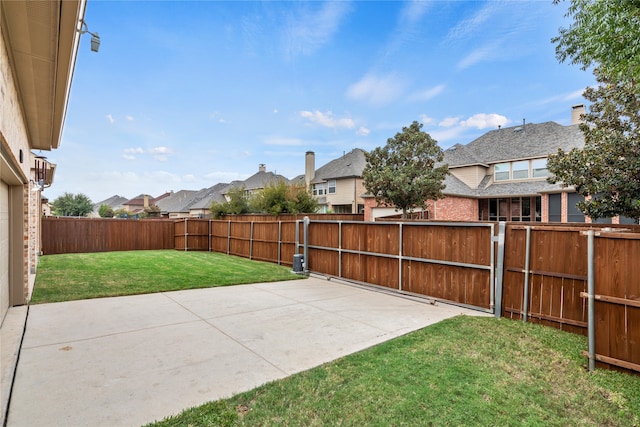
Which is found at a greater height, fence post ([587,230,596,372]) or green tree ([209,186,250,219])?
green tree ([209,186,250,219])

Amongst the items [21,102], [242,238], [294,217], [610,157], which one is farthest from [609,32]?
[294,217]

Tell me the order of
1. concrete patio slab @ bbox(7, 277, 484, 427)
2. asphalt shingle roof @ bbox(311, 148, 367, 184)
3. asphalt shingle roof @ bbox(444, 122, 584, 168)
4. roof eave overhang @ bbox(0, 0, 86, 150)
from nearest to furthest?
1. concrete patio slab @ bbox(7, 277, 484, 427)
2. roof eave overhang @ bbox(0, 0, 86, 150)
3. asphalt shingle roof @ bbox(444, 122, 584, 168)
4. asphalt shingle roof @ bbox(311, 148, 367, 184)

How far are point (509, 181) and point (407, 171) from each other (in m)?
9.72

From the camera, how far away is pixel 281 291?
27.7 ft

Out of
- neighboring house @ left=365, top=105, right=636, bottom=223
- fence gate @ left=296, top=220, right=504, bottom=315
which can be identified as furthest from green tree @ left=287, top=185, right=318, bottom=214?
fence gate @ left=296, top=220, right=504, bottom=315

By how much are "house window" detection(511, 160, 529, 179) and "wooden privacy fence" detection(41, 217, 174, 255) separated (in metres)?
22.7

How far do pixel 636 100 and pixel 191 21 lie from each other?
12.8m

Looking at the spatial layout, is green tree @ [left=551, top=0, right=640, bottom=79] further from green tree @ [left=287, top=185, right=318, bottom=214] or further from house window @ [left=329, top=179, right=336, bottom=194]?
house window @ [left=329, top=179, right=336, bottom=194]

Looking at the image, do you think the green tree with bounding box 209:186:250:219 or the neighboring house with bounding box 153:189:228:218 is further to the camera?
the neighboring house with bounding box 153:189:228:218

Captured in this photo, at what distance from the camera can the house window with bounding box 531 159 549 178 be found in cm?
2136

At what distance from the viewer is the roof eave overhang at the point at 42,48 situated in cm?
353

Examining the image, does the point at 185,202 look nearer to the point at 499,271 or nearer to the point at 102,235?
the point at 102,235

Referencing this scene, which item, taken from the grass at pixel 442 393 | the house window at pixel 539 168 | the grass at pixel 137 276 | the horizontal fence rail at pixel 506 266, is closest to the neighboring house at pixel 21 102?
the grass at pixel 137 276

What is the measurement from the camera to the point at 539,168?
2166 cm
